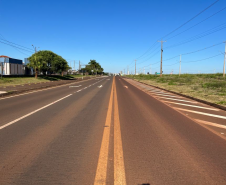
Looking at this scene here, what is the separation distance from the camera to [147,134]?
19.6 feet

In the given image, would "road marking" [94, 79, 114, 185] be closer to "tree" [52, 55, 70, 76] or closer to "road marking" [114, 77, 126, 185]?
"road marking" [114, 77, 126, 185]

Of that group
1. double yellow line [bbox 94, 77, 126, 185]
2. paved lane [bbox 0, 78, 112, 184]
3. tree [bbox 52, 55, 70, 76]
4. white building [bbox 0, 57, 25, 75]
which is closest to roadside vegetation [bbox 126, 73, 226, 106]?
double yellow line [bbox 94, 77, 126, 185]

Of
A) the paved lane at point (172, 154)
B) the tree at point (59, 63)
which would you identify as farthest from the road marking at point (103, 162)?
the tree at point (59, 63)

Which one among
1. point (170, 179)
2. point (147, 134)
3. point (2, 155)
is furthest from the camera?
point (147, 134)

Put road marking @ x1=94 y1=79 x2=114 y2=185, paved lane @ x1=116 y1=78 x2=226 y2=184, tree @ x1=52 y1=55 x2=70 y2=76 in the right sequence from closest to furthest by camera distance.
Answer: road marking @ x1=94 y1=79 x2=114 y2=185 < paved lane @ x1=116 y1=78 x2=226 y2=184 < tree @ x1=52 y1=55 x2=70 y2=76

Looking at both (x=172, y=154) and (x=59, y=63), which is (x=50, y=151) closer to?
(x=172, y=154)

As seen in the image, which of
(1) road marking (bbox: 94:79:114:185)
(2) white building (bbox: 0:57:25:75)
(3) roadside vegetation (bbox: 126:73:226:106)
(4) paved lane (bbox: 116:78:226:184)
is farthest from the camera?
(2) white building (bbox: 0:57:25:75)

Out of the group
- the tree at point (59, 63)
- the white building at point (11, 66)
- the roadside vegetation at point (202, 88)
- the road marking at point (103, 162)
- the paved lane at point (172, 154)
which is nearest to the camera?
the road marking at point (103, 162)

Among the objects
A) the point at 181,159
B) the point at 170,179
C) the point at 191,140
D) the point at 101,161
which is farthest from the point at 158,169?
the point at 191,140

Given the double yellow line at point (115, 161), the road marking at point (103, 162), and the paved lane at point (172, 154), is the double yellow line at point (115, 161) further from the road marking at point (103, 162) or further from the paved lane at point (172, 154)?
the paved lane at point (172, 154)

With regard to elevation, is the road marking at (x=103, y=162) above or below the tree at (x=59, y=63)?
below

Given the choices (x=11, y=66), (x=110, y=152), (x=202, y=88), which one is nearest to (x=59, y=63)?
(x=11, y=66)

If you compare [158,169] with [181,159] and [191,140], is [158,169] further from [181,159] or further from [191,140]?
[191,140]

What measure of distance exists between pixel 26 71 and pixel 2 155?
66.0 meters
